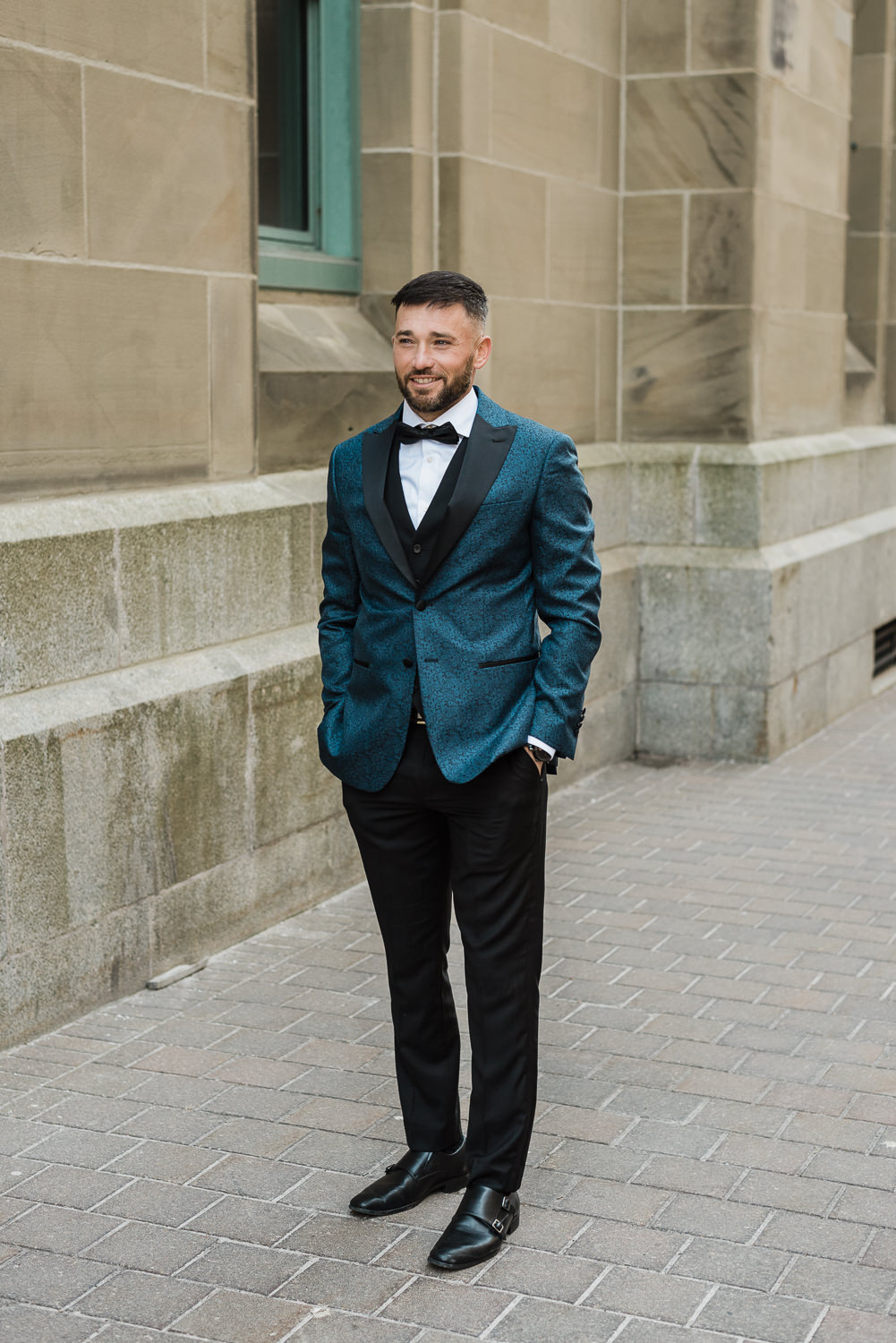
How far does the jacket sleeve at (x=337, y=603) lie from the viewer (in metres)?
3.93

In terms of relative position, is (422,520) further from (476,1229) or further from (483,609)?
(476,1229)

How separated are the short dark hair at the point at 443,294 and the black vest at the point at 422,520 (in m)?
0.29

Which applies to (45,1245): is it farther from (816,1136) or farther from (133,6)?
(133,6)

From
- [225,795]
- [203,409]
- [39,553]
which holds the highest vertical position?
[203,409]

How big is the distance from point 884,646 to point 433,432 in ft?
27.4

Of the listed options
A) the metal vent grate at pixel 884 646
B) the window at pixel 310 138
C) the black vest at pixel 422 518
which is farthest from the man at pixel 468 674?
the metal vent grate at pixel 884 646

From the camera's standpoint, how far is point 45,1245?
379 centimetres

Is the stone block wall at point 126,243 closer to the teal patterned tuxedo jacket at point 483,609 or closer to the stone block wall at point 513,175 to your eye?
the stone block wall at point 513,175

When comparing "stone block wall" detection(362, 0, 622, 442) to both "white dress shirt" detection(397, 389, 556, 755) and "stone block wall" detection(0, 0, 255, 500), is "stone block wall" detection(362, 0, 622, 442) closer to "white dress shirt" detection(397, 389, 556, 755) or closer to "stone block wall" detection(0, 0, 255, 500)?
"stone block wall" detection(0, 0, 255, 500)

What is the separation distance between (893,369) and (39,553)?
8002mm

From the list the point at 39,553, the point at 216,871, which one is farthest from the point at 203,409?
the point at 216,871

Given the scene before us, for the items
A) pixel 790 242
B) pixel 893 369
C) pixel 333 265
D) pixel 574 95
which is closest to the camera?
pixel 333 265

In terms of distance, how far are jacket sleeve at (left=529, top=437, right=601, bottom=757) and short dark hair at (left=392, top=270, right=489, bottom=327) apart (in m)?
0.35

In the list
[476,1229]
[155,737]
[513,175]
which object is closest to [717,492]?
[513,175]
